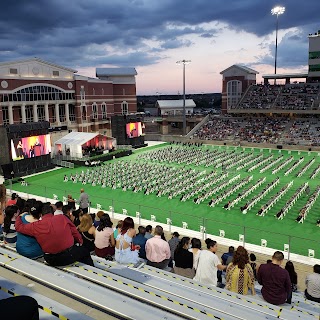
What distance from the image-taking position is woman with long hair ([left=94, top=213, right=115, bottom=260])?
764 centimetres

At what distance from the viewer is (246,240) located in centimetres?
1451

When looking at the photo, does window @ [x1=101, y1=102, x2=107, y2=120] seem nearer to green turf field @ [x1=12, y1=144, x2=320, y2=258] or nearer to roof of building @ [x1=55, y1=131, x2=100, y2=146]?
roof of building @ [x1=55, y1=131, x2=100, y2=146]

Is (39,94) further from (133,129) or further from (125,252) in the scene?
(125,252)

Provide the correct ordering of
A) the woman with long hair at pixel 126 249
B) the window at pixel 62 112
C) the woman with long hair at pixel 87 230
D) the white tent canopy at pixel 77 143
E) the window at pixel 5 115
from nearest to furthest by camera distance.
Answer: the woman with long hair at pixel 126 249 → the woman with long hair at pixel 87 230 → the white tent canopy at pixel 77 143 → the window at pixel 5 115 → the window at pixel 62 112

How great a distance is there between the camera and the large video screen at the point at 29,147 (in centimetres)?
3114

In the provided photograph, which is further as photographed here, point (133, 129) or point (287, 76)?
point (287, 76)

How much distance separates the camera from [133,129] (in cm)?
4862

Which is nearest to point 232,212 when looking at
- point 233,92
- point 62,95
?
point 62,95

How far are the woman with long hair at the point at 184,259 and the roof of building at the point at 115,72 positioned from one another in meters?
54.4

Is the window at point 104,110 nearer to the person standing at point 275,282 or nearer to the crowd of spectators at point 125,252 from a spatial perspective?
the crowd of spectators at point 125,252

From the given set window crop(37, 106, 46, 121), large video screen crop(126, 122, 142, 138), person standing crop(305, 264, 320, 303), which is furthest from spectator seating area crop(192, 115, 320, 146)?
person standing crop(305, 264, 320, 303)

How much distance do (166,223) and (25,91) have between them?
105 feet

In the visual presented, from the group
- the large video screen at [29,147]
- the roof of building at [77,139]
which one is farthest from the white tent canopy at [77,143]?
the large video screen at [29,147]

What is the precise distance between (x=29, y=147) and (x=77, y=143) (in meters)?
6.92
